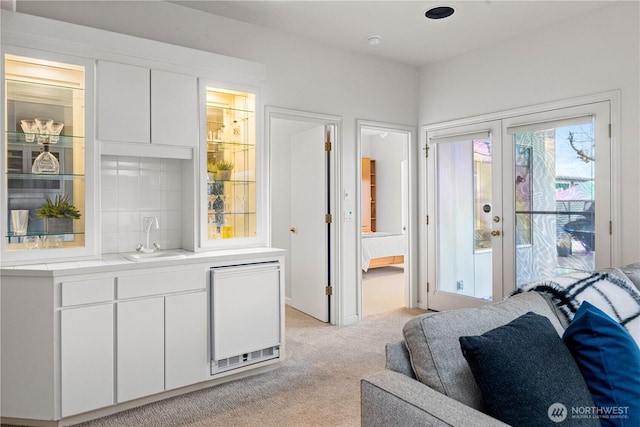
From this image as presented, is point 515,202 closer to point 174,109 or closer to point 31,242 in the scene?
point 174,109

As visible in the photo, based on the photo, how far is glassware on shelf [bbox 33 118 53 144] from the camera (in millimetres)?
2453

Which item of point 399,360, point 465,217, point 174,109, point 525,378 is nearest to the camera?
point 525,378

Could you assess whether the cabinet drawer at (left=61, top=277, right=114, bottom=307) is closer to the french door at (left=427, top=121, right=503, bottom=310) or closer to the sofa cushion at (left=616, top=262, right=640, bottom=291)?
the sofa cushion at (left=616, top=262, right=640, bottom=291)

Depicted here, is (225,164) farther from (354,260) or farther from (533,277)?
(533,277)

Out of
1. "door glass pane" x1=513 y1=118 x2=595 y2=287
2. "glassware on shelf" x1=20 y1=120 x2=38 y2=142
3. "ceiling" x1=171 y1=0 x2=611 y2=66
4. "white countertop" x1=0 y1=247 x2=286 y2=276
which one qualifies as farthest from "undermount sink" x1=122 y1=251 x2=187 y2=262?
"door glass pane" x1=513 y1=118 x2=595 y2=287

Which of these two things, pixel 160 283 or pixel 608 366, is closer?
pixel 608 366

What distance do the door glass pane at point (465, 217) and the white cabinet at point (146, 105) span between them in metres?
2.78

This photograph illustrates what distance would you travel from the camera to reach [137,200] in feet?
9.82

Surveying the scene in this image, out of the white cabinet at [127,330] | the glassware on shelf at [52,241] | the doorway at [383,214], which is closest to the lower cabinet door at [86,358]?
the white cabinet at [127,330]

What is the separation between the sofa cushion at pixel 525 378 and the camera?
1096 millimetres

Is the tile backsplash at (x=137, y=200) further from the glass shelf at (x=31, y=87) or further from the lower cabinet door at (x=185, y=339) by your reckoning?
the lower cabinet door at (x=185, y=339)

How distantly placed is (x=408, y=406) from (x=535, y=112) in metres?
3.33

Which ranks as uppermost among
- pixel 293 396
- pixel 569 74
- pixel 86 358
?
pixel 569 74

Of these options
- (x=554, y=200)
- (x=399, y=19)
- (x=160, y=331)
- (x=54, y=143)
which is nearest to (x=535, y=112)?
(x=554, y=200)
